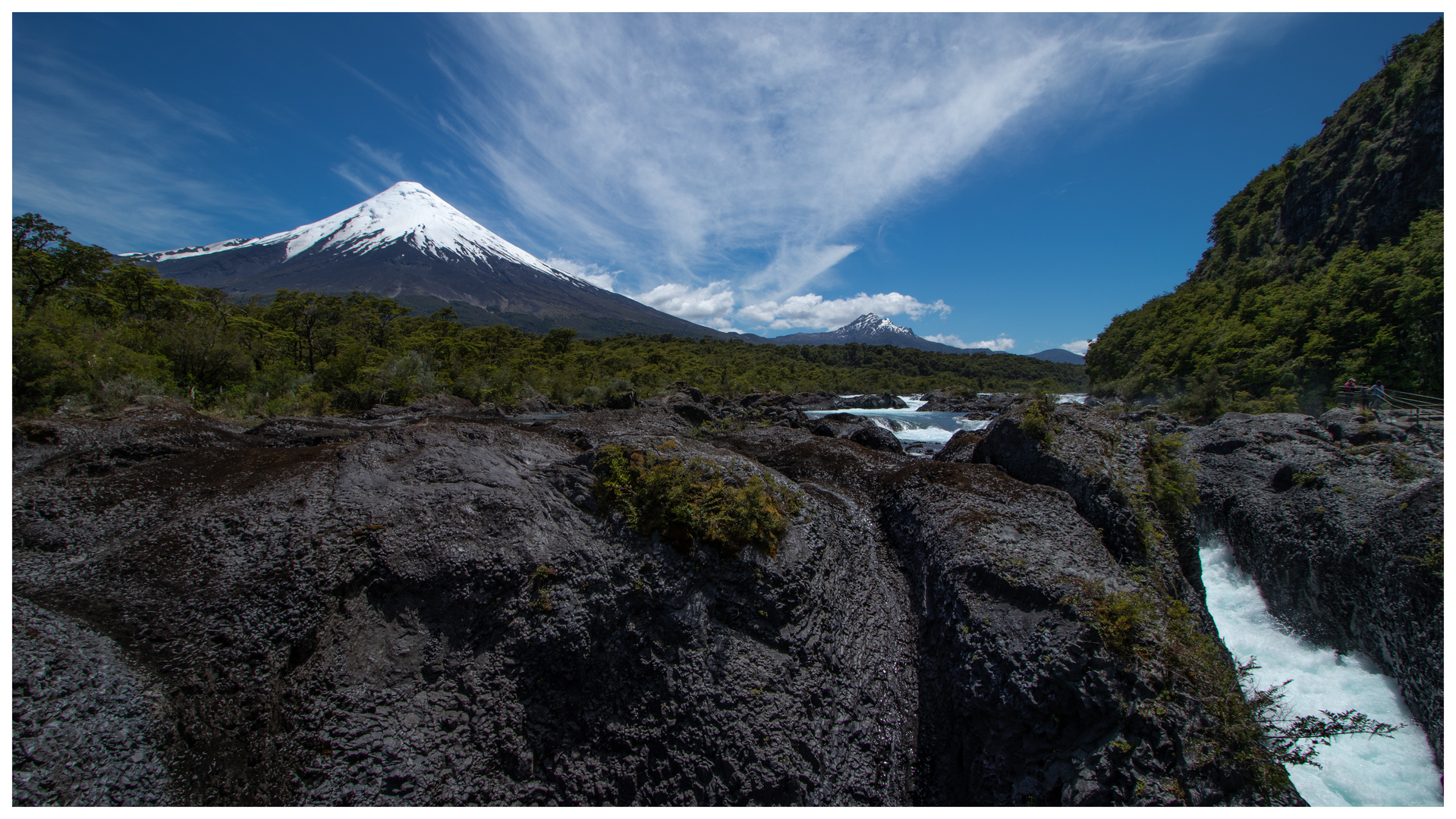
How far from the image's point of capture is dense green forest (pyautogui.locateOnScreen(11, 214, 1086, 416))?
57.4ft

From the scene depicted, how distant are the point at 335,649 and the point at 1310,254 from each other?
67.4 metres

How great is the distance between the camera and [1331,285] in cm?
3080

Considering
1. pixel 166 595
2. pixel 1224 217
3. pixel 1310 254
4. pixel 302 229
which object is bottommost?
pixel 166 595

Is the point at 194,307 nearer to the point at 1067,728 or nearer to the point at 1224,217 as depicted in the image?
the point at 1067,728

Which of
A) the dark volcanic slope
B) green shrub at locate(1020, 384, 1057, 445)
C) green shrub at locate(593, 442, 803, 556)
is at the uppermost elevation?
the dark volcanic slope

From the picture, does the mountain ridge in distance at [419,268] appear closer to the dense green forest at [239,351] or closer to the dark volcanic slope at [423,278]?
the dark volcanic slope at [423,278]

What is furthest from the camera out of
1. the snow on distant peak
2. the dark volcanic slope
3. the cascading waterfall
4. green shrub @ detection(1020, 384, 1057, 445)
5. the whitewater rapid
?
the snow on distant peak

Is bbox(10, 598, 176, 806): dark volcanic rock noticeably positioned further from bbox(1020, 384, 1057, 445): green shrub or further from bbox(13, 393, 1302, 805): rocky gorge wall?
bbox(1020, 384, 1057, 445): green shrub

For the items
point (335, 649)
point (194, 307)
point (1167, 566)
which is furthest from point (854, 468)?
point (194, 307)

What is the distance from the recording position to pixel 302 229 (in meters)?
182

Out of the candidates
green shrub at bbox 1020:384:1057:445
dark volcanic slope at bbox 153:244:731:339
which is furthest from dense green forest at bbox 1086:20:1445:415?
dark volcanic slope at bbox 153:244:731:339

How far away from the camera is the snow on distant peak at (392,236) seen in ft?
574

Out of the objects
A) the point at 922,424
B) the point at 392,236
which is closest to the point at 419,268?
the point at 392,236

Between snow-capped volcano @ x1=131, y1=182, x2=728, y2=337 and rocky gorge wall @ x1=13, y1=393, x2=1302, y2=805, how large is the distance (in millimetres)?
161003
